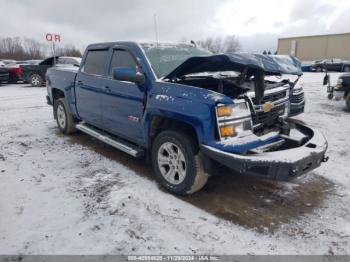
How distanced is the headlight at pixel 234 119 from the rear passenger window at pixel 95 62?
8.23 ft

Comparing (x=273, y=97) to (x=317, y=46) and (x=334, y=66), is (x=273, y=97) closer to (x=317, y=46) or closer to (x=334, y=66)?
(x=334, y=66)

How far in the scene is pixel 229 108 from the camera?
10.0 feet

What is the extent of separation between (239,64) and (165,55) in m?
1.35

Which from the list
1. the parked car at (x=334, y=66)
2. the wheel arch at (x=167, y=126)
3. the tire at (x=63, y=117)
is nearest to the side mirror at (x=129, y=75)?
the wheel arch at (x=167, y=126)

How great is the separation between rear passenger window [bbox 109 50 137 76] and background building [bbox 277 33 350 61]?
178 ft

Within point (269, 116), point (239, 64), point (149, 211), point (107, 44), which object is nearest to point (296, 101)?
point (269, 116)

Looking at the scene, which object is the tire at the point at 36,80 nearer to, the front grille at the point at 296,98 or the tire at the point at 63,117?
the tire at the point at 63,117

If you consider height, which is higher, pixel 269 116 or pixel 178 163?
pixel 269 116

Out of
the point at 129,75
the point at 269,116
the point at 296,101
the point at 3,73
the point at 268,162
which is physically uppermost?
the point at 129,75

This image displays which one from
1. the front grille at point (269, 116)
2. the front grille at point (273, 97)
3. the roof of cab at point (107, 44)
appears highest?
the roof of cab at point (107, 44)

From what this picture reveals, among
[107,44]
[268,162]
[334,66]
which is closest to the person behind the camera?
[268,162]

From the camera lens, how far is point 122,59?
4336mm

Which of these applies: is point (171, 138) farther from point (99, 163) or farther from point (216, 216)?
point (99, 163)

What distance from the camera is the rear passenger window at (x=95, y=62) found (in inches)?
188
